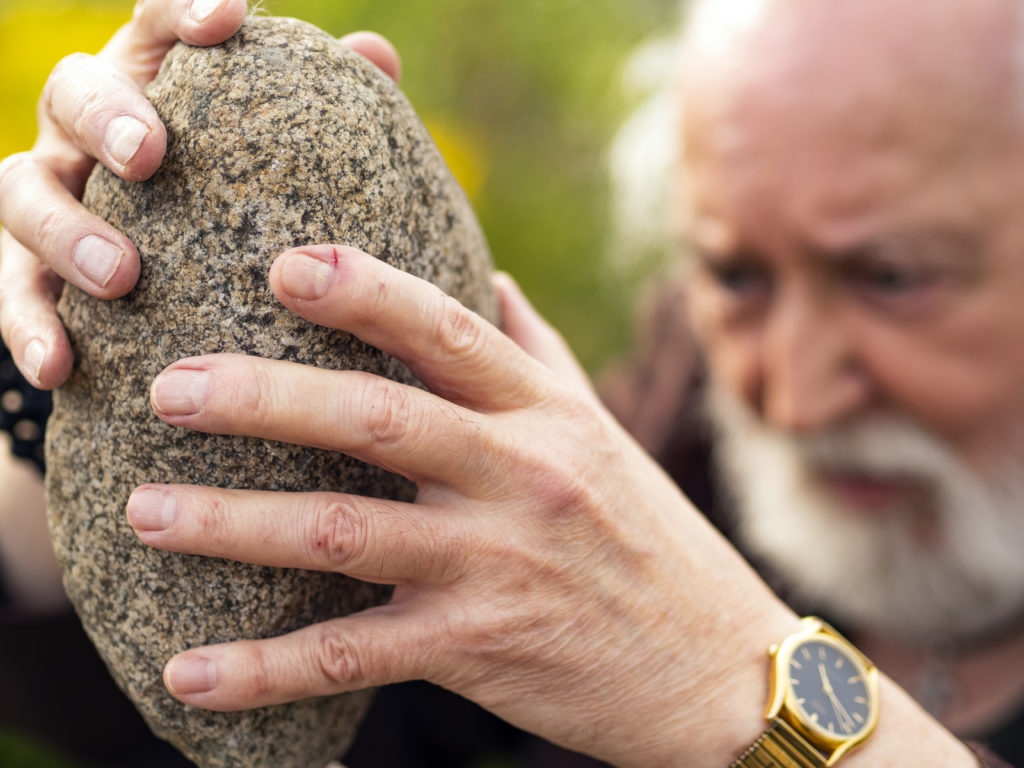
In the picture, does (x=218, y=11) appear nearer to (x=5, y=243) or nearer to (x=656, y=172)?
(x=5, y=243)

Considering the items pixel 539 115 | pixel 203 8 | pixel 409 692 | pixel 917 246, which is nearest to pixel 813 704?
pixel 203 8

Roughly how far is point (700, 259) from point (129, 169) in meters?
1.68

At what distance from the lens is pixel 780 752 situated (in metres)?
1.08

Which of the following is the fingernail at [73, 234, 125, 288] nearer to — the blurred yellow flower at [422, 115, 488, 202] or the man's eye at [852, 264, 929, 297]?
the man's eye at [852, 264, 929, 297]

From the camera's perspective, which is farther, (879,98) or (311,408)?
(879,98)

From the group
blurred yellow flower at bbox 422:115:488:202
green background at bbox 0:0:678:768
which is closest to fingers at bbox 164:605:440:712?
blurred yellow flower at bbox 422:115:488:202

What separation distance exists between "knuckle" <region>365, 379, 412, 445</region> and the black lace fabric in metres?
0.64

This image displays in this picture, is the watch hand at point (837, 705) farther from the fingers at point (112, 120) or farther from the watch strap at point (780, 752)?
the fingers at point (112, 120)

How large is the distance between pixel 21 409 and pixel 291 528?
2.02ft

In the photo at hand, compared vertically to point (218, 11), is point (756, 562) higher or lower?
lower

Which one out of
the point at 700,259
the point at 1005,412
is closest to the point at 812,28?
the point at 700,259

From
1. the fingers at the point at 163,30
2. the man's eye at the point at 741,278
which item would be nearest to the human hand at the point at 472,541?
the fingers at the point at 163,30

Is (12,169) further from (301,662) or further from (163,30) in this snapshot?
(301,662)

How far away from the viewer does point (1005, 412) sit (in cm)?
215
